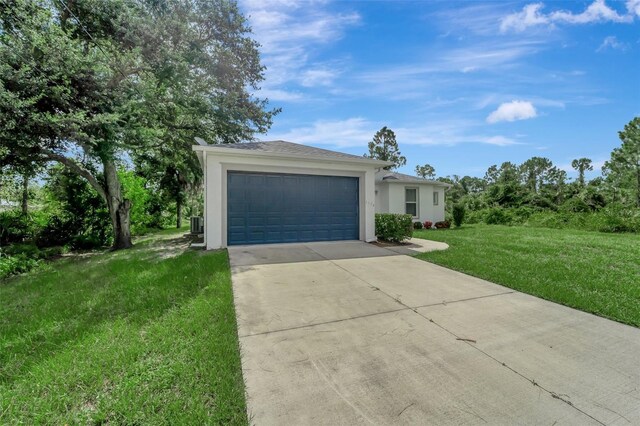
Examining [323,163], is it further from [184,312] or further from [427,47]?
[184,312]

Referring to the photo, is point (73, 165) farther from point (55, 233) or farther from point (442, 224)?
point (442, 224)

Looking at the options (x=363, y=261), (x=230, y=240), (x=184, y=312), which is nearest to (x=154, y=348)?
(x=184, y=312)

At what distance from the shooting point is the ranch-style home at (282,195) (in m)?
8.15

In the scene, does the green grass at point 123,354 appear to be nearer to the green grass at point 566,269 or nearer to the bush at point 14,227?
the green grass at point 566,269

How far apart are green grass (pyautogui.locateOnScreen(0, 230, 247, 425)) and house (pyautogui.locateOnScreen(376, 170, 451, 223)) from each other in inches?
433

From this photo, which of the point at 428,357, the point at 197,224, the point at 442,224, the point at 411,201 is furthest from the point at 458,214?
the point at 428,357

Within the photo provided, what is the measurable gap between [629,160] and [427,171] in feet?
84.7

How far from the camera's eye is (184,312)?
3.58m

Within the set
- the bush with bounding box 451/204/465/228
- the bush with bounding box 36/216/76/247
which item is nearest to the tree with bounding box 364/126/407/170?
the bush with bounding box 451/204/465/228

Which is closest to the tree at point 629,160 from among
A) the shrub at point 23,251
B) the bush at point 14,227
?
the shrub at point 23,251

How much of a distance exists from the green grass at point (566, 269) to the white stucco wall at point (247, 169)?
3.28m

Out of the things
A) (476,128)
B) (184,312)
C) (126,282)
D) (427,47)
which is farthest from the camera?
(476,128)

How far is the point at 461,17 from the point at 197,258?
9.05 meters

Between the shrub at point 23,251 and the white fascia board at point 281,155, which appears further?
the shrub at point 23,251
